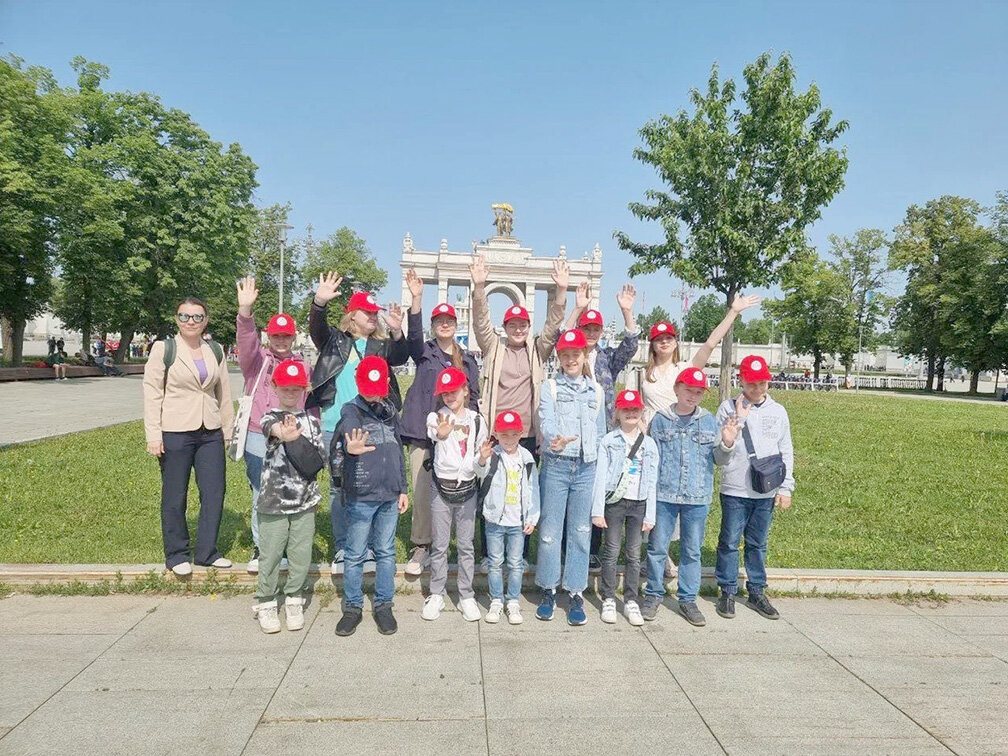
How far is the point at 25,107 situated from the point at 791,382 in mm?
42491

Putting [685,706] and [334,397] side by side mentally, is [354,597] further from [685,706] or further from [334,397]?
[685,706]

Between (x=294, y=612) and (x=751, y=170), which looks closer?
(x=294, y=612)

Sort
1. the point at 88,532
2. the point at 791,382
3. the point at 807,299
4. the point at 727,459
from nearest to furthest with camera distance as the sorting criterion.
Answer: the point at 727,459, the point at 88,532, the point at 791,382, the point at 807,299

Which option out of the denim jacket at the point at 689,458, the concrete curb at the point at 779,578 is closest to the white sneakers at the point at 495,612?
the concrete curb at the point at 779,578

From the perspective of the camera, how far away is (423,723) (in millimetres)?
3164

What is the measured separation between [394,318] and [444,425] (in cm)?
100

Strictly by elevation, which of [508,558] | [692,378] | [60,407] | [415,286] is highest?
[415,286]

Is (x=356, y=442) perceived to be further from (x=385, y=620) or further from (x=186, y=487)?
(x=186, y=487)

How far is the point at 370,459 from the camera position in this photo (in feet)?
14.1

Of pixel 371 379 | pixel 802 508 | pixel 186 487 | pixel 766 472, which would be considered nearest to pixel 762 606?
pixel 766 472

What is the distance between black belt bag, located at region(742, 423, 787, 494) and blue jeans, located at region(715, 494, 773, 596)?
17 cm

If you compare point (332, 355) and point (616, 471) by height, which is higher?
point (332, 355)

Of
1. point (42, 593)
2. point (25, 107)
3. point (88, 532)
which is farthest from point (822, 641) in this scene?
point (25, 107)

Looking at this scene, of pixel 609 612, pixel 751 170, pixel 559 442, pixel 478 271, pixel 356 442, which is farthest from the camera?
pixel 751 170
